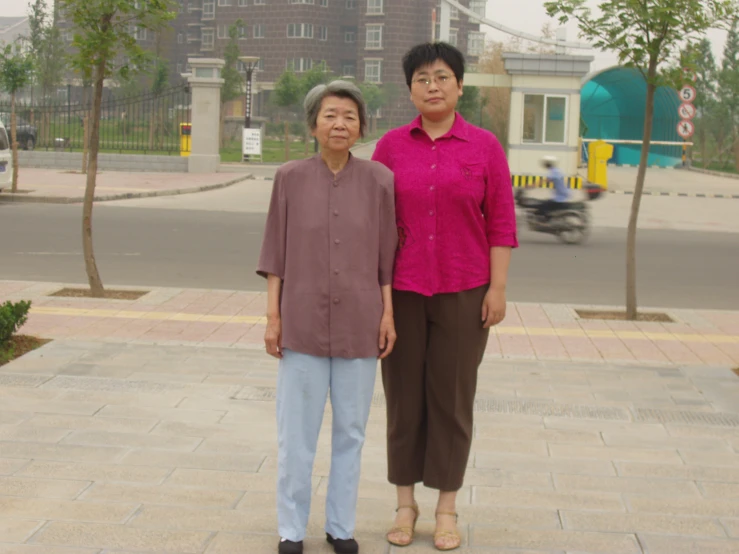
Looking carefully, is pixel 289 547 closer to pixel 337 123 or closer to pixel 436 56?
pixel 337 123

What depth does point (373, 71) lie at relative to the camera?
2992 inches

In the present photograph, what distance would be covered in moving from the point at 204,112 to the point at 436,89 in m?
25.0

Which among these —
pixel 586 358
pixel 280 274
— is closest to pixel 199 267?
pixel 586 358

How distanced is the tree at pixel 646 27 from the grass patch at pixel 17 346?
4908 mm

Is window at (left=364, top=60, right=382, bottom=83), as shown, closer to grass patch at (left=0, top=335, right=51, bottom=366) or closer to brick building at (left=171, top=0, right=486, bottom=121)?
brick building at (left=171, top=0, right=486, bottom=121)

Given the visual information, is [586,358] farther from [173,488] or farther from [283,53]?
[283,53]

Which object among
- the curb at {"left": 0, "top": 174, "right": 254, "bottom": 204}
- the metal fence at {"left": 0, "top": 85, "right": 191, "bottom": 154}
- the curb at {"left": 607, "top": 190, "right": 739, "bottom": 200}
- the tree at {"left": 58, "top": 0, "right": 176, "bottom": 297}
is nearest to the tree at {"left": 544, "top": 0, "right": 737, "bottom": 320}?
the tree at {"left": 58, "top": 0, "right": 176, "bottom": 297}

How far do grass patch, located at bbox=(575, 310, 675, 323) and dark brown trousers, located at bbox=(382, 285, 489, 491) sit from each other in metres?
5.66

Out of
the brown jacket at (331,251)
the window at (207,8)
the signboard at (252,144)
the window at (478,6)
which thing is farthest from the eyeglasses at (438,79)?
the window at (478,6)

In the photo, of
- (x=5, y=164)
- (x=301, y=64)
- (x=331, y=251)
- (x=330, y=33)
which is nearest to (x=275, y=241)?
(x=331, y=251)

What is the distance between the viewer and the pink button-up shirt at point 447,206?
3783 mm

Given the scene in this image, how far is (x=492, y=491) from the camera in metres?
4.58

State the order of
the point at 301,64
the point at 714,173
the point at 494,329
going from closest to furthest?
the point at 494,329 → the point at 714,173 → the point at 301,64

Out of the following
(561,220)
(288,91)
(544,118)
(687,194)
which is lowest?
(561,220)
